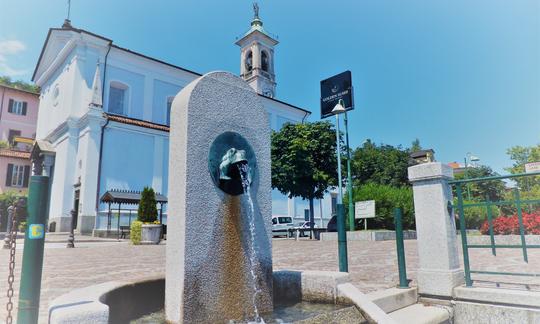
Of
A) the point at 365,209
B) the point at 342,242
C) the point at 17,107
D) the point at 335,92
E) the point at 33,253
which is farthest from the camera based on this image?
the point at 17,107

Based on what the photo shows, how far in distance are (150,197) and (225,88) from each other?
1247cm

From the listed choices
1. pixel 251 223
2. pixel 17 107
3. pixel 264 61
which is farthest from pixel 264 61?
pixel 251 223

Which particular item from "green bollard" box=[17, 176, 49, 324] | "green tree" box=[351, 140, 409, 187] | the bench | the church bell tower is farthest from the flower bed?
the church bell tower

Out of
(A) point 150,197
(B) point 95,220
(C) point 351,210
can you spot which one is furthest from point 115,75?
(C) point 351,210

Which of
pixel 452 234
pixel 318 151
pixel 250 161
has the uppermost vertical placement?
pixel 318 151

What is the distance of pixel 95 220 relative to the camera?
848 inches

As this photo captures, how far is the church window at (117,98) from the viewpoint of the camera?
2681cm

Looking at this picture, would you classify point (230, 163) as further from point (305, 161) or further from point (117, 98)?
point (117, 98)

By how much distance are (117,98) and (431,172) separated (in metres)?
27.0

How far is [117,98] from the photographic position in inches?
1069

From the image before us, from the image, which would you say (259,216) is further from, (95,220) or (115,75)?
(115,75)

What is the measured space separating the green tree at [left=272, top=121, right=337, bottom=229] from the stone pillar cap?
51.4 ft

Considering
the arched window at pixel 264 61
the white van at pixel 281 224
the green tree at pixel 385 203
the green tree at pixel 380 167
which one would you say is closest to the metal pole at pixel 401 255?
the green tree at pixel 385 203

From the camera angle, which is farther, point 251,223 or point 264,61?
point 264,61
